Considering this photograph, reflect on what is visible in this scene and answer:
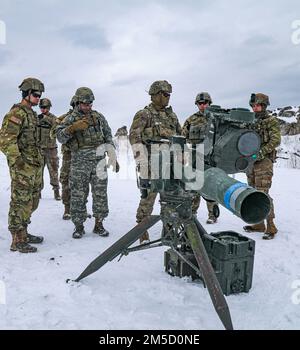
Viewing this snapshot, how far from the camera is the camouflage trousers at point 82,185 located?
6648 millimetres

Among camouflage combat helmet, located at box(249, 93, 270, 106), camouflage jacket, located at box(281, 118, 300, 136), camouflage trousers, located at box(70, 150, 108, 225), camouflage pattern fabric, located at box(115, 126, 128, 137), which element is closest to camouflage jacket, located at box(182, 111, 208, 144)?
camouflage combat helmet, located at box(249, 93, 270, 106)

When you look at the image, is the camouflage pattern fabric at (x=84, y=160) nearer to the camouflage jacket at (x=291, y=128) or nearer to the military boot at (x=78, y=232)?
the military boot at (x=78, y=232)

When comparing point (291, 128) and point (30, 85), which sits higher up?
point (291, 128)

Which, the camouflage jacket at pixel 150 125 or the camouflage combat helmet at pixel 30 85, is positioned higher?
the camouflage combat helmet at pixel 30 85

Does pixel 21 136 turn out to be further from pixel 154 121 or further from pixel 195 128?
pixel 195 128

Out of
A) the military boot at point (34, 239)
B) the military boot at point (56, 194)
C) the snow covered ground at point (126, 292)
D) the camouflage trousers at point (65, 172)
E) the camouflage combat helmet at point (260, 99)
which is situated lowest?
the snow covered ground at point (126, 292)

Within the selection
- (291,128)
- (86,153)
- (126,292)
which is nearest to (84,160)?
(86,153)

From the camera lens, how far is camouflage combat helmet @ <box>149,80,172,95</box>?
19.6ft

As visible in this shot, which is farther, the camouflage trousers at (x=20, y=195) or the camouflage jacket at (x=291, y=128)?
the camouflage jacket at (x=291, y=128)

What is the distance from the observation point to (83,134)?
21.6 ft

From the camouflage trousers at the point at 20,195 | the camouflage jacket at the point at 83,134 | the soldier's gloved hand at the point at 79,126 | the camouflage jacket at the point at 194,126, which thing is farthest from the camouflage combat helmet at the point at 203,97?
the camouflage trousers at the point at 20,195

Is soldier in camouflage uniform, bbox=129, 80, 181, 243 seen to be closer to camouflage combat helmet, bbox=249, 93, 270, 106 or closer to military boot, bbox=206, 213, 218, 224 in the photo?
camouflage combat helmet, bbox=249, 93, 270, 106

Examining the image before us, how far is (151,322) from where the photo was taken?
369cm

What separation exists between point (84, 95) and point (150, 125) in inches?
52.7
